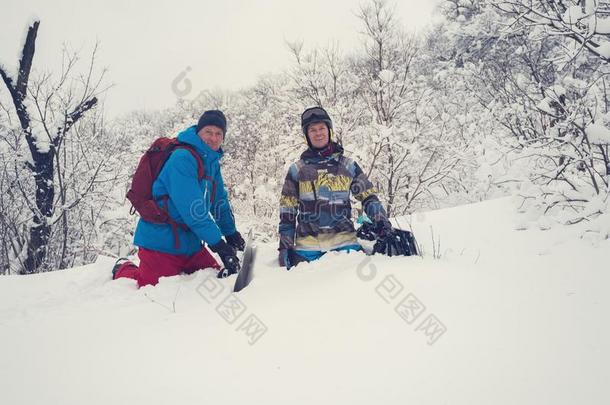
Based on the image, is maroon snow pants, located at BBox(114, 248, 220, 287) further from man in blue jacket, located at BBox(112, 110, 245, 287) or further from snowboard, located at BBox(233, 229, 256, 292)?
snowboard, located at BBox(233, 229, 256, 292)

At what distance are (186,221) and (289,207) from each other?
39.0 inches

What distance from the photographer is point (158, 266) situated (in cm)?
324

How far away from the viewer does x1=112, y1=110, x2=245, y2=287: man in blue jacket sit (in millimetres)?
3082

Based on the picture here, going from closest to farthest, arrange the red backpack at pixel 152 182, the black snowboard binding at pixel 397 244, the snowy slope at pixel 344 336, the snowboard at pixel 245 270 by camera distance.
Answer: the snowy slope at pixel 344 336 < the snowboard at pixel 245 270 < the black snowboard binding at pixel 397 244 < the red backpack at pixel 152 182

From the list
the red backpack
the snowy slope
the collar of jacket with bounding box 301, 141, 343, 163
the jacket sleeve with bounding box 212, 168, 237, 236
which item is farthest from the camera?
the jacket sleeve with bounding box 212, 168, 237, 236

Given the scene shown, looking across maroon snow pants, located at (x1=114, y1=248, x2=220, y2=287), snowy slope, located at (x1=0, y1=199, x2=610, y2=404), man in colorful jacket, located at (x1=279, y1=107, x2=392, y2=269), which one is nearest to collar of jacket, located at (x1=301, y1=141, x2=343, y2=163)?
man in colorful jacket, located at (x1=279, y1=107, x2=392, y2=269)

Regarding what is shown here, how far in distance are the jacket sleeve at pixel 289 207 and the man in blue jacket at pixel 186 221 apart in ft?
1.81

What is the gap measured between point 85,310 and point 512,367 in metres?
2.85

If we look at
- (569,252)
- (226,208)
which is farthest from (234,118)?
(569,252)

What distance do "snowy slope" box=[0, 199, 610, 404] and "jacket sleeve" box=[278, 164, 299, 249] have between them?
1.71 ft

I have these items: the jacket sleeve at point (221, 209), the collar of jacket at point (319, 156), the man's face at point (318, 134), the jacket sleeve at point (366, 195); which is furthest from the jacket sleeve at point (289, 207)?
the jacket sleeve at point (221, 209)

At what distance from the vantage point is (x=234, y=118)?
23719mm

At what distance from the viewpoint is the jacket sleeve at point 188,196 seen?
305cm

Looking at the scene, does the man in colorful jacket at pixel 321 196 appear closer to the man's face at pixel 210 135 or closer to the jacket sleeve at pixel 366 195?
the jacket sleeve at pixel 366 195
